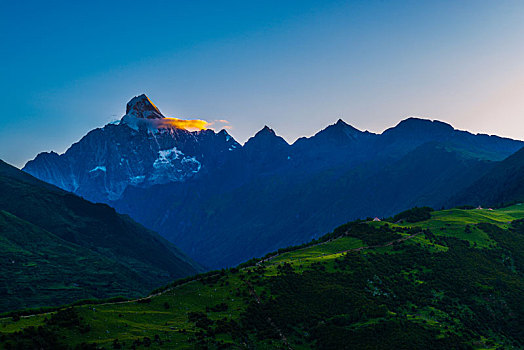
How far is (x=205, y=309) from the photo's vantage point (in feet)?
280

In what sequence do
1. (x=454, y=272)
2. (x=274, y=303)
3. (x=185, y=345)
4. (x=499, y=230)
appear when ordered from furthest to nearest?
1. (x=499, y=230)
2. (x=454, y=272)
3. (x=274, y=303)
4. (x=185, y=345)

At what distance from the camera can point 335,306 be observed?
301 ft

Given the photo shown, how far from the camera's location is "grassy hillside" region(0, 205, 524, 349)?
6904 centimetres

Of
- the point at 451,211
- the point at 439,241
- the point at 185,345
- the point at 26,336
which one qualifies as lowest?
the point at 185,345

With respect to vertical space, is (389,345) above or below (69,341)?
below

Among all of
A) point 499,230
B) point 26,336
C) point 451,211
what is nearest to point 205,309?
point 26,336

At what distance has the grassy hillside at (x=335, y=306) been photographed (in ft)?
227

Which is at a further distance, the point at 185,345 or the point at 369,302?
the point at 369,302

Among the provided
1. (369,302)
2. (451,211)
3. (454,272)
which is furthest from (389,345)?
(451,211)

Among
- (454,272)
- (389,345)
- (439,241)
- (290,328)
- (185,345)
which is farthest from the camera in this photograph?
(439,241)

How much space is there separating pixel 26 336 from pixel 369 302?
232 feet

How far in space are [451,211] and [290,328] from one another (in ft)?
434

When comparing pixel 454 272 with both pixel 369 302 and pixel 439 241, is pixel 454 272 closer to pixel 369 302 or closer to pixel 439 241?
pixel 439 241

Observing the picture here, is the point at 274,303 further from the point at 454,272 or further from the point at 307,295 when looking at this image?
the point at 454,272
